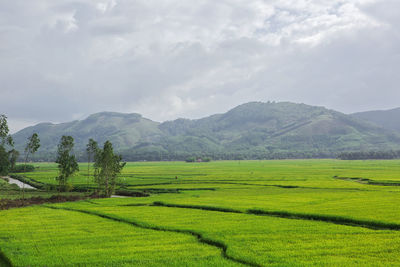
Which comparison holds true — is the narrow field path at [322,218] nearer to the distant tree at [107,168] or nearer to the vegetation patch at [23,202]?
the vegetation patch at [23,202]

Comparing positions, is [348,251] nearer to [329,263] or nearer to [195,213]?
[329,263]

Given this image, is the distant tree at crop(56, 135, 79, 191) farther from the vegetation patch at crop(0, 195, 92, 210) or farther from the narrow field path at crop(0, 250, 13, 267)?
the narrow field path at crop(0, 250, 13, 267)

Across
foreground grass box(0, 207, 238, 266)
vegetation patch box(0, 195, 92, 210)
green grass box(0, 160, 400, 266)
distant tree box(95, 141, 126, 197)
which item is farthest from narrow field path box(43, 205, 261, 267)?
distant tree box(95, 141, 126, 197)

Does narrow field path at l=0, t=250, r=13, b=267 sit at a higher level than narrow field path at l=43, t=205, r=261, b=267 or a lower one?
lower

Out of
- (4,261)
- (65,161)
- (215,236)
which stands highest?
(65,161)

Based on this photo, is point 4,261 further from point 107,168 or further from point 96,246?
point 107,168

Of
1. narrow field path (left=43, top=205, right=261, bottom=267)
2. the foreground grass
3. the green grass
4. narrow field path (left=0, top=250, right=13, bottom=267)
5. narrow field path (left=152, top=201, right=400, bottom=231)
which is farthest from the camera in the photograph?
narrow field path (left=152, top=201, right=400, bottom=231)

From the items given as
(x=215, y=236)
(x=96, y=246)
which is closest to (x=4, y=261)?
(x=96, y=246)

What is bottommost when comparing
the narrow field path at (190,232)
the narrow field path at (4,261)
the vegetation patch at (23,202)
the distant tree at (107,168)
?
the vegetation patch at (23,202)

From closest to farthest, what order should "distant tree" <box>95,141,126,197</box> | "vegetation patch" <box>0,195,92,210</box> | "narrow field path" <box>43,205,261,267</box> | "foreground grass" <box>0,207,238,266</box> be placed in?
"foreground grass" <box>0,207,238,266</box> < "narrow field path" <box>43,205,261,267</box> < "vegetation patch" <box>0,195,92,210</box> < "distant tree" <box>95,141,126,197</box>

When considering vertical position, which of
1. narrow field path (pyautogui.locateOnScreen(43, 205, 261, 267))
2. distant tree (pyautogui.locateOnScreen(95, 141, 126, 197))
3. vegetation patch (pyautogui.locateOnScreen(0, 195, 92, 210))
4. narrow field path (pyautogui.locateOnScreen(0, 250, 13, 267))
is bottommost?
vegetation patch (pyautogui.locateOnScreen(0, 195, 92, 210))

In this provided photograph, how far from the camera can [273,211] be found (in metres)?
35.4

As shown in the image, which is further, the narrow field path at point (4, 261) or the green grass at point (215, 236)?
the narrow field path at point (4, 261)

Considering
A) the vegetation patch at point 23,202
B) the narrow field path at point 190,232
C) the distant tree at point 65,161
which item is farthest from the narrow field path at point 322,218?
the distant tree at point 65,161
